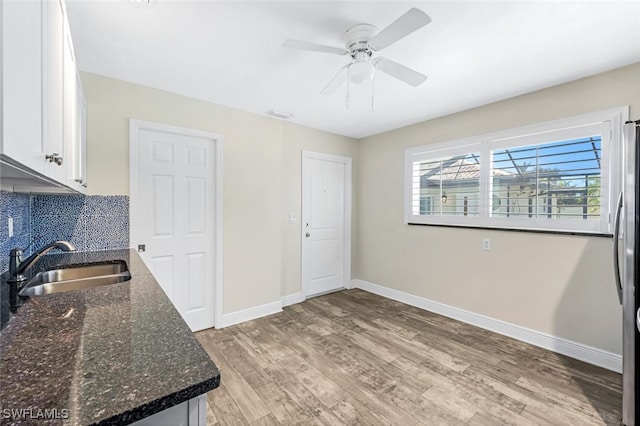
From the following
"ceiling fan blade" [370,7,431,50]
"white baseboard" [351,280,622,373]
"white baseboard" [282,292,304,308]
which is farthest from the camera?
"white baseboard" [282,292,304,308]

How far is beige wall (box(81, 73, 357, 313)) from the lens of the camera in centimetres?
243

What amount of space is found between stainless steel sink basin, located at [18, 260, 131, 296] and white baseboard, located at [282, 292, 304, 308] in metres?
2.15

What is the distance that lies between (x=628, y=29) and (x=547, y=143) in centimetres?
104

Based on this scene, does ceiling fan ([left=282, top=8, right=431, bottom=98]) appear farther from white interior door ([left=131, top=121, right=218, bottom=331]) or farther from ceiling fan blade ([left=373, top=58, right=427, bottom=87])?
white interior door ([left=131, top=121, right=218, bottom=331])

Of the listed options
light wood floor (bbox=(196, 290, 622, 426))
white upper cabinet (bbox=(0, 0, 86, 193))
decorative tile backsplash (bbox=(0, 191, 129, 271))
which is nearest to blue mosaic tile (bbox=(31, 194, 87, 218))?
decorative tile backsplash (bbox=(0, 191, 129, 271))

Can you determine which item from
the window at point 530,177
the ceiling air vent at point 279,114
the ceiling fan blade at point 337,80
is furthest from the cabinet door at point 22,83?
the window at point 530,177

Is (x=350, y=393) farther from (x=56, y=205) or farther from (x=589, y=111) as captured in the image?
(x=589, y=111)

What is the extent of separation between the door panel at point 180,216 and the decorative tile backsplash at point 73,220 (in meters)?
0.18

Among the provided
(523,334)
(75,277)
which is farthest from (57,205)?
(523,334)

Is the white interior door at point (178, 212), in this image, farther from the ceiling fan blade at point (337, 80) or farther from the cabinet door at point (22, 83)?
the cabinet door at point (22, 83)

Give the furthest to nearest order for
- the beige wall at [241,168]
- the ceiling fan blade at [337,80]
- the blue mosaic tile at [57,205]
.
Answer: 1. the beige wall at [241,168]
2. the blue mosaic tile at [57,205]
3. the ceiling fan blade at [337,80]

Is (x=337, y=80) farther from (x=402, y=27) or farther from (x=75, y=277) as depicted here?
(x=75, y=277)

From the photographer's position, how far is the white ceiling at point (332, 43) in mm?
1602

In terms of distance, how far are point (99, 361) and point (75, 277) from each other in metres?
1.60
